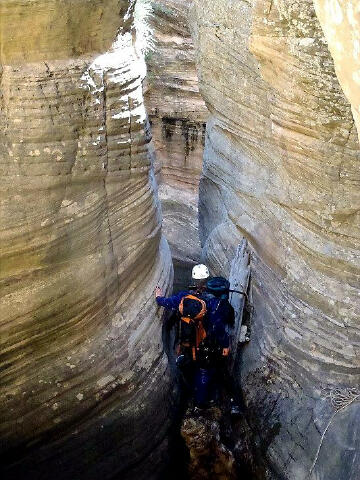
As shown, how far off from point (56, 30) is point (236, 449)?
13.8 ft

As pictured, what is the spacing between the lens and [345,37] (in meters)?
3.14

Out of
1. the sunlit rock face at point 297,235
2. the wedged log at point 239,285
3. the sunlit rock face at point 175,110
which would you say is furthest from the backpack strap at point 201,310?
the sunlit rock face at point 175,110

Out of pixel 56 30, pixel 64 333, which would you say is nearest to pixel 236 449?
pixel 64 333

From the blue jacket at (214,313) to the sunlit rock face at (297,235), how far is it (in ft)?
1.99

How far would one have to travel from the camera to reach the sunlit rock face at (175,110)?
1176 centimetres

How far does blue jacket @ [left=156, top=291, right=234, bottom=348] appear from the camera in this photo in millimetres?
5746

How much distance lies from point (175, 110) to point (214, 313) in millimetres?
7423

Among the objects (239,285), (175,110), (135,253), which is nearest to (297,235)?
(239,285)

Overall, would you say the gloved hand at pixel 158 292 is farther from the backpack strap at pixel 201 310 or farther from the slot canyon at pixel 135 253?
the backpack strap at pixel 201 310

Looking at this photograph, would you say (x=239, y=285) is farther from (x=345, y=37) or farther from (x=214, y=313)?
(x=345, y=37)

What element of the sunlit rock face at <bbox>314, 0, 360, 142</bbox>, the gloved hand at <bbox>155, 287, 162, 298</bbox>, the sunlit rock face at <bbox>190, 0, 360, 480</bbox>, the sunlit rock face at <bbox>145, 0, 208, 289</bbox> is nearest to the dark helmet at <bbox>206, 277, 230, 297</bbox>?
the gloved hand at <bbox>155, 287, 162, 298</bbox>

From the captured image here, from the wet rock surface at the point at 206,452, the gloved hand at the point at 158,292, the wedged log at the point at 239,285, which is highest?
the gloved hand at the point at 158,292

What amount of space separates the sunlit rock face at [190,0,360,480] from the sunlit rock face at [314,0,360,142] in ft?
6.49

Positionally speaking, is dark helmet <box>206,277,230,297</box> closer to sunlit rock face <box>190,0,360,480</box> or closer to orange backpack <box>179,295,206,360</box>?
orange backpack <box>179,295,206,360</box>
